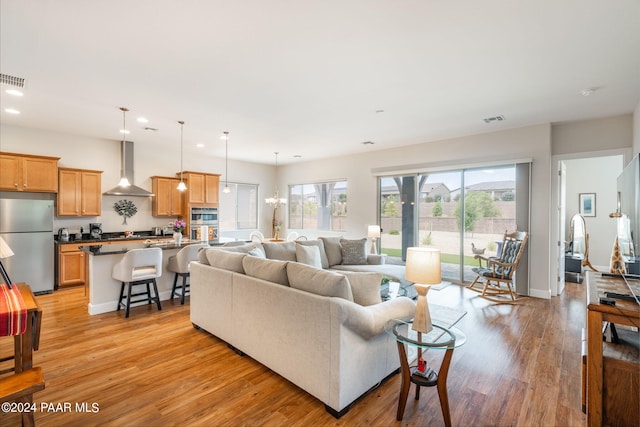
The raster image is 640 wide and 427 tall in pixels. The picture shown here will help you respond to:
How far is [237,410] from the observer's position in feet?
6.83

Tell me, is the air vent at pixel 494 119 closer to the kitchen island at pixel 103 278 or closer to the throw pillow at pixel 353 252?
the throw pillow at pixel 353 252

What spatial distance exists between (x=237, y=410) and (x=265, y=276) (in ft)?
3.32

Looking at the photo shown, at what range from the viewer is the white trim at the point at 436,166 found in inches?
200

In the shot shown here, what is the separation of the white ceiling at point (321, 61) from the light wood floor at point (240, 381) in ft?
9.31

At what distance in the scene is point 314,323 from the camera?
211 cm

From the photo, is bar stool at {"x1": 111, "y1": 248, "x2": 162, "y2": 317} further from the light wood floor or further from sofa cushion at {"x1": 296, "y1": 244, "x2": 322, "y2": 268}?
sofa cushion at {"x1": 296, "y1": 244, "x2": 322, "y2": 268}

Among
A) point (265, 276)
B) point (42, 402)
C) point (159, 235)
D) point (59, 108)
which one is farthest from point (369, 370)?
point (159, 235)

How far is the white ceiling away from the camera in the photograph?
85.2 inches

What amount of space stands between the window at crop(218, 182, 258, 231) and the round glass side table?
21.6 ft

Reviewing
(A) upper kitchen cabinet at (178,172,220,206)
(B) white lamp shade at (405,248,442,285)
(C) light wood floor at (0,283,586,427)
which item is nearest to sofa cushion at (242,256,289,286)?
(C) light wood floor at (0,283,586,427)

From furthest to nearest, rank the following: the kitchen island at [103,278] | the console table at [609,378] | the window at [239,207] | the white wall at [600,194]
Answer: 1. the window at [239,207]
2. the white wall at [600,194]
3. the kitchen island at [103,278]
4. the console table at [609,378]

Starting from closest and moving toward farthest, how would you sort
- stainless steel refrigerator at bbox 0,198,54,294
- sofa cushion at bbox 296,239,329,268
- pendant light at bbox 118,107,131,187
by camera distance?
pendant light at bbox 118,107,131,187, stainless steel refrigerator at bbox 0,198,54,294, sofa cushion at bbox 296,239,329,268

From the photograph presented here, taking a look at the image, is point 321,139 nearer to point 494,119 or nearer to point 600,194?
point 494,119

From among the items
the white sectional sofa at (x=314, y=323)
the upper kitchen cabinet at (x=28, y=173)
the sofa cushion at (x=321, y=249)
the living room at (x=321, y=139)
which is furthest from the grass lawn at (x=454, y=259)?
the upper kitchen cabinet at (x=28, y=173)
